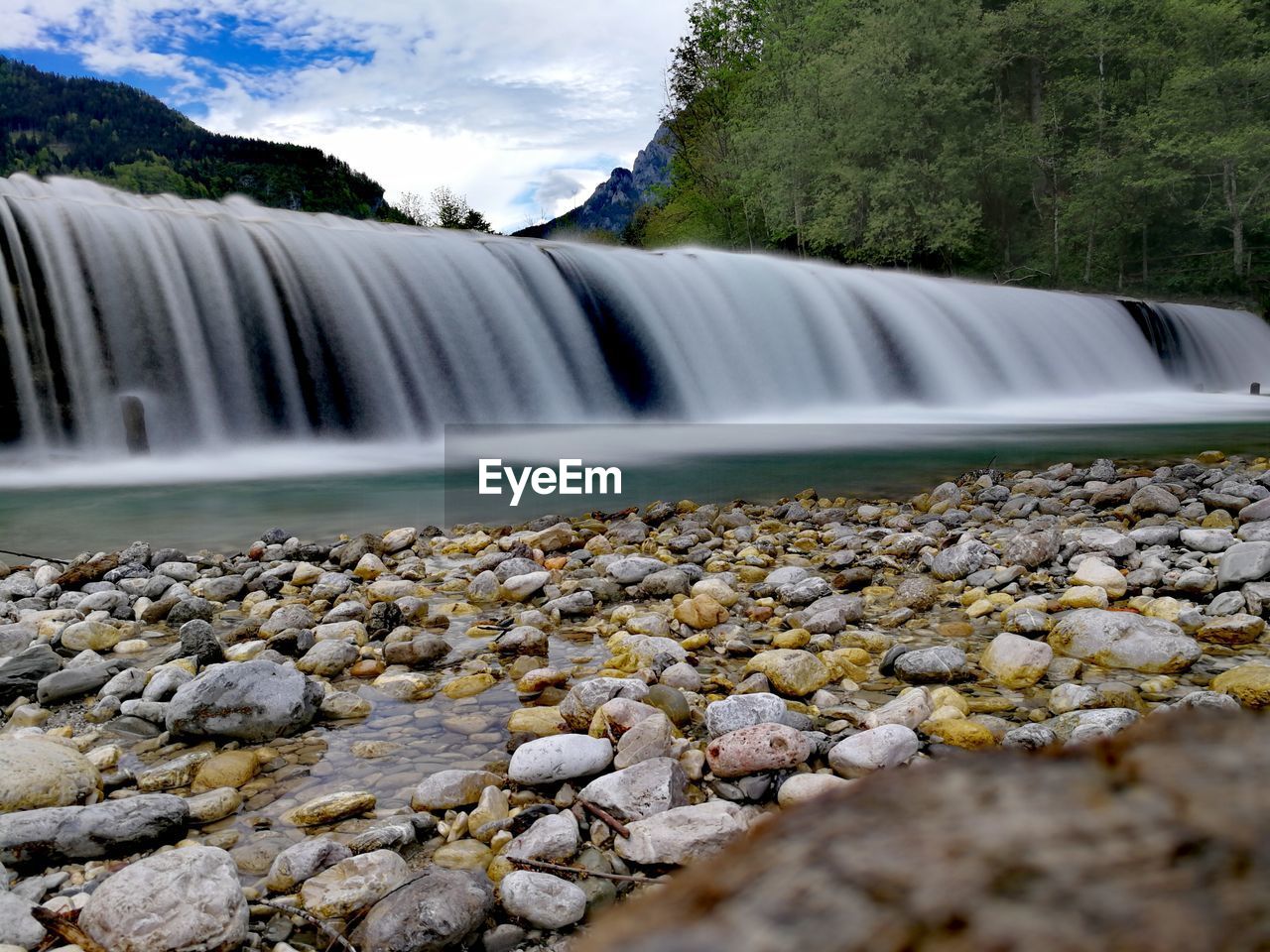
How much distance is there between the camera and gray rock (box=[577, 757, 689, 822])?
2111 mm

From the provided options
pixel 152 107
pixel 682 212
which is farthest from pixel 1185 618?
pixel 152 107

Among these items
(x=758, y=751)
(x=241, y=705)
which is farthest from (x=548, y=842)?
(x=241, y=705)

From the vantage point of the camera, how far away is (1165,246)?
28.2m

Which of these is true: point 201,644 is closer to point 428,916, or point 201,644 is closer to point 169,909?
point 169,909

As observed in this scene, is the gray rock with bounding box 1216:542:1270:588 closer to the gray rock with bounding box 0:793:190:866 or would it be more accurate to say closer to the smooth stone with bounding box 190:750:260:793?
the smooth stone with bounding box 190:750:260:793

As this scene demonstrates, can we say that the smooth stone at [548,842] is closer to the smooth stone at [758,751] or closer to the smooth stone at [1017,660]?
the smooth stone at [758,751]

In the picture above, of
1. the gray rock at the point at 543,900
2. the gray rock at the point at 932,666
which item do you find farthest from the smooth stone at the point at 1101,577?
the gray rock at the point at 543,900

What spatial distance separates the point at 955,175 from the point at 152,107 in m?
94.4

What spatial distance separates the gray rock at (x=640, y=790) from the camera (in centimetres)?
211

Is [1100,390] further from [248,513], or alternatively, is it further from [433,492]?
[248,513]

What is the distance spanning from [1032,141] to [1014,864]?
31380 mm

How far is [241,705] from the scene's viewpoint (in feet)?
9.04

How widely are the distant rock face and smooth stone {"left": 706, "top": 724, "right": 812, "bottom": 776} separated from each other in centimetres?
200

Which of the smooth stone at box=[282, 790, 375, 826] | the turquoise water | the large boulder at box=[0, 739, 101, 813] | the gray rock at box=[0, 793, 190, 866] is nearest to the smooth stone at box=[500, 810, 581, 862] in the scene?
the smooth stone at box=[282, 790, 375, 826]
